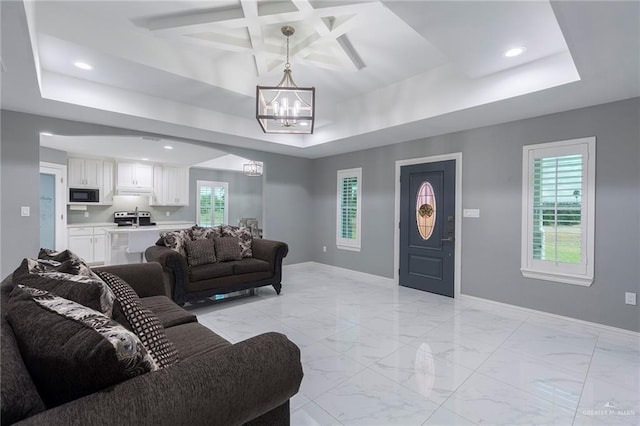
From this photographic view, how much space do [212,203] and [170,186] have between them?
136 centimetres

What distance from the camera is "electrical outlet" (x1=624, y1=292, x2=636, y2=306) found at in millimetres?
3069

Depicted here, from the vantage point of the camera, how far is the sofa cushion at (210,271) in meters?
3.73

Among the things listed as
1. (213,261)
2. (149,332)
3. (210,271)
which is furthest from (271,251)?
(149,332)

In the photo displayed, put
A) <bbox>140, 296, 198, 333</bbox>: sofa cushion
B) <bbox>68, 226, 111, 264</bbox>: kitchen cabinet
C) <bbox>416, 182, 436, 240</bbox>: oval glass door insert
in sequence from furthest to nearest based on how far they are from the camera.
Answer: <bbox>68, 226, 111, 264</bbox>: kitchen cabinet → <bbox>416, 182, 436, 240</bbox>: oval glass door insert → <bbox>140, 296, 198, 333</bbox>: sofa cushion

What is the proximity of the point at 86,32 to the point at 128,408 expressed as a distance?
3.23 m

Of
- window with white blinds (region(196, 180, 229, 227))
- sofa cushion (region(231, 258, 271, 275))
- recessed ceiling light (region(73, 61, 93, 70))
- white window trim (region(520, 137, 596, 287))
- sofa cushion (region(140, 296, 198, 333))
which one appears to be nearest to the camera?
sofa cushion (region(140, 296, 198, 333))

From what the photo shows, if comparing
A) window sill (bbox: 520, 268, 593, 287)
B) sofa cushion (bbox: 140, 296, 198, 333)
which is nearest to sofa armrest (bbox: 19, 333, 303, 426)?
sofa cushion (bbox: 140, 296, 198, 333)

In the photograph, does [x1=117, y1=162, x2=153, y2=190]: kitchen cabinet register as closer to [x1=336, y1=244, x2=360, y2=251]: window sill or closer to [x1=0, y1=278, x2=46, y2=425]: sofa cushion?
[x1=336, y1=244, x2=360, y2=251]: window sill

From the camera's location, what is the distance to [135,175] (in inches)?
293

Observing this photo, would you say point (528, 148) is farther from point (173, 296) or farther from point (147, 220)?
point (147, 220)

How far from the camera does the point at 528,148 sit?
3717 millimetres

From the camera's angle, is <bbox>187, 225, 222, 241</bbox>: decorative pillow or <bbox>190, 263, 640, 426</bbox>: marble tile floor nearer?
<bbox>190, 263, 640, 426</bbox>: marble tile floor

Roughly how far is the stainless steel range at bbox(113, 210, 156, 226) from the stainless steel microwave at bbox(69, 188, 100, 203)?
581mm

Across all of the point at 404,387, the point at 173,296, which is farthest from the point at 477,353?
the point at 173,296
